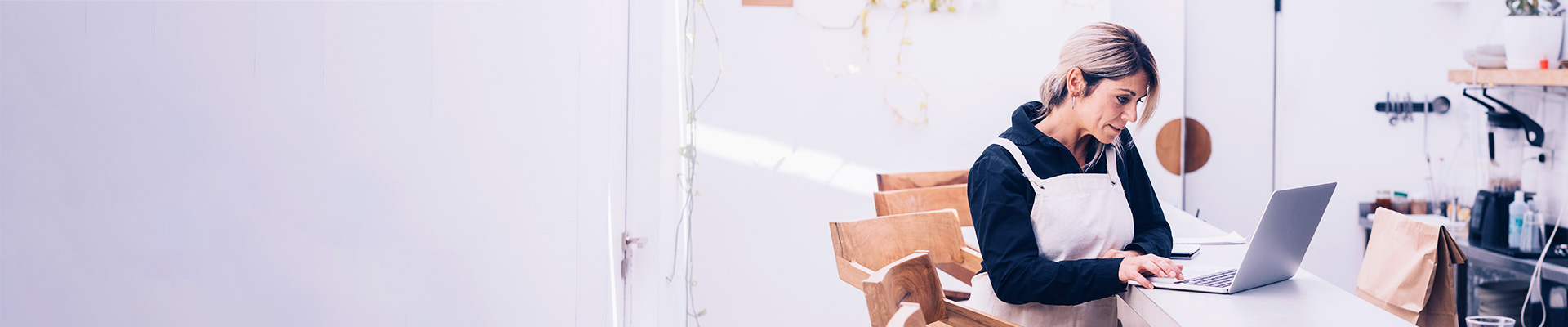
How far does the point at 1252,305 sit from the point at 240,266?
129 cm

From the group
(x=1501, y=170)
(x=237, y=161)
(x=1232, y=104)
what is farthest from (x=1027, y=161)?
(x=1501, y=170)

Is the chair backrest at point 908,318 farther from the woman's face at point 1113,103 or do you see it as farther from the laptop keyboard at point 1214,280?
the woman's face at point 1113,103

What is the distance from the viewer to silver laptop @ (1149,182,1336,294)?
1279mm

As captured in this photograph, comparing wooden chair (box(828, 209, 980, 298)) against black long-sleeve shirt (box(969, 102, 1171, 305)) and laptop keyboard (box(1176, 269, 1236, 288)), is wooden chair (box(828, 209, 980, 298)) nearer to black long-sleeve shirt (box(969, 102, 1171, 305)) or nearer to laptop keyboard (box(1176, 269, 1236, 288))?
black long-sleeve shirt (box(969, 102, 1171, 305))

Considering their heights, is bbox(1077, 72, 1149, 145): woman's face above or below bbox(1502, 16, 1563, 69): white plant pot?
below

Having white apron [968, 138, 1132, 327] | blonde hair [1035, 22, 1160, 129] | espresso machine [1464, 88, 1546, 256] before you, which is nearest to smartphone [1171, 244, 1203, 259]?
white apron [968, 138, 1132, 327]

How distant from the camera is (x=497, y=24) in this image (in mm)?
669

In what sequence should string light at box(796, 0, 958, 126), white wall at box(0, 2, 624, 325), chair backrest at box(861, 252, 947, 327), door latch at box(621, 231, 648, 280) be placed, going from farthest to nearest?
string light at box(796, 0, 958, 126)
door latch at box(621, 231, 648, 280)
chair backrest at box(861, 252, 947, 327)
white wall at box(0, 2, 624, 325)

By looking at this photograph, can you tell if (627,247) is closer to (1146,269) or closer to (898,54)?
(1146,269)

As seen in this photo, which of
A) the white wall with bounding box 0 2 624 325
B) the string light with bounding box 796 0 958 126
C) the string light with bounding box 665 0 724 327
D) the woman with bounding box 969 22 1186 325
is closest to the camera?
the white wall with bounding box 0 2 624 325

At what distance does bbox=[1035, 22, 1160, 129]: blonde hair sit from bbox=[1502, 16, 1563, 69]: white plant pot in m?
2.00

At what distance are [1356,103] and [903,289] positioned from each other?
3.28 meters

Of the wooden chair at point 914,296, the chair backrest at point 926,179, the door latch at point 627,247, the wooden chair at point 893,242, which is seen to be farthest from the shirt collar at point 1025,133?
the chair backrest at point 926,179

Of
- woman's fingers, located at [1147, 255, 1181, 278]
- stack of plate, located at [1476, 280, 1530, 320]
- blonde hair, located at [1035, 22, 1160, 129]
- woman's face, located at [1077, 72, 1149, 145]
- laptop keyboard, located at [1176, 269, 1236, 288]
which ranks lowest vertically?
stack of plate, located at [1476, 280, 1530, 320]
